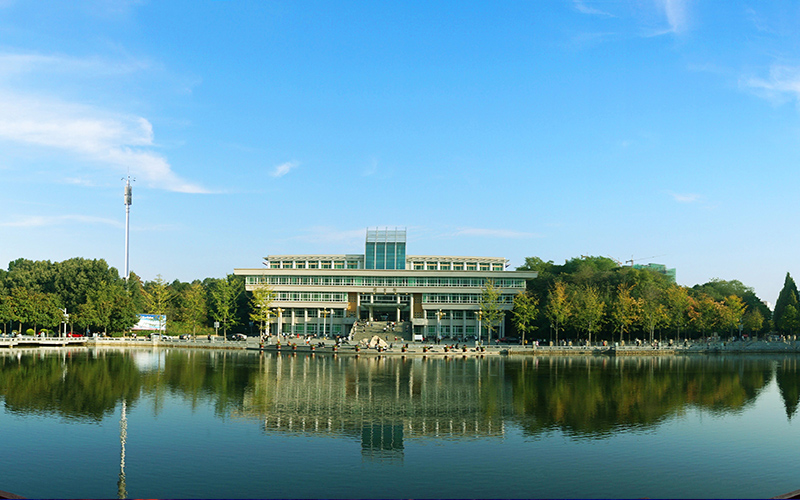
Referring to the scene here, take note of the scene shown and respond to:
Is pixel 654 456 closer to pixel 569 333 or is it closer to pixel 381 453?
pixel 381 453

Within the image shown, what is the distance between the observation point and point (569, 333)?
8719 centimetres

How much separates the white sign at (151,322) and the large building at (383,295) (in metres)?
13.8

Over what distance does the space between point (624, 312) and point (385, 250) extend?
131ft

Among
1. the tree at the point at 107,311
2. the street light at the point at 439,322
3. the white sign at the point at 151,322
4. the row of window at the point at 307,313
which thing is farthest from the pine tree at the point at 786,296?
the tree at the point at 107,311

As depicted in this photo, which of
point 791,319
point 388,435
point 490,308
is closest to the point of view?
point 388,435

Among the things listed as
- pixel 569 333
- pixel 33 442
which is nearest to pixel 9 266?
pixel 569 333

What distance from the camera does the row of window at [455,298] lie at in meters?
96.1

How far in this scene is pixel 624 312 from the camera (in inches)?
3167

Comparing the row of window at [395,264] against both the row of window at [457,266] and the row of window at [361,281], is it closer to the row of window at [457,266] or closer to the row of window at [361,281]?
the row of window at [457,266]

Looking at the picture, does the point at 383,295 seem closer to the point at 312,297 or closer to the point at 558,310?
the point at 312,297

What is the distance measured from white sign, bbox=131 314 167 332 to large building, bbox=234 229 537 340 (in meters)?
13.8

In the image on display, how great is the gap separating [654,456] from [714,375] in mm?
31568

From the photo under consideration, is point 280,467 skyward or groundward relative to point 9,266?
groundward

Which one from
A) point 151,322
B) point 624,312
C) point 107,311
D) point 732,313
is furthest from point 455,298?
point 107,311
